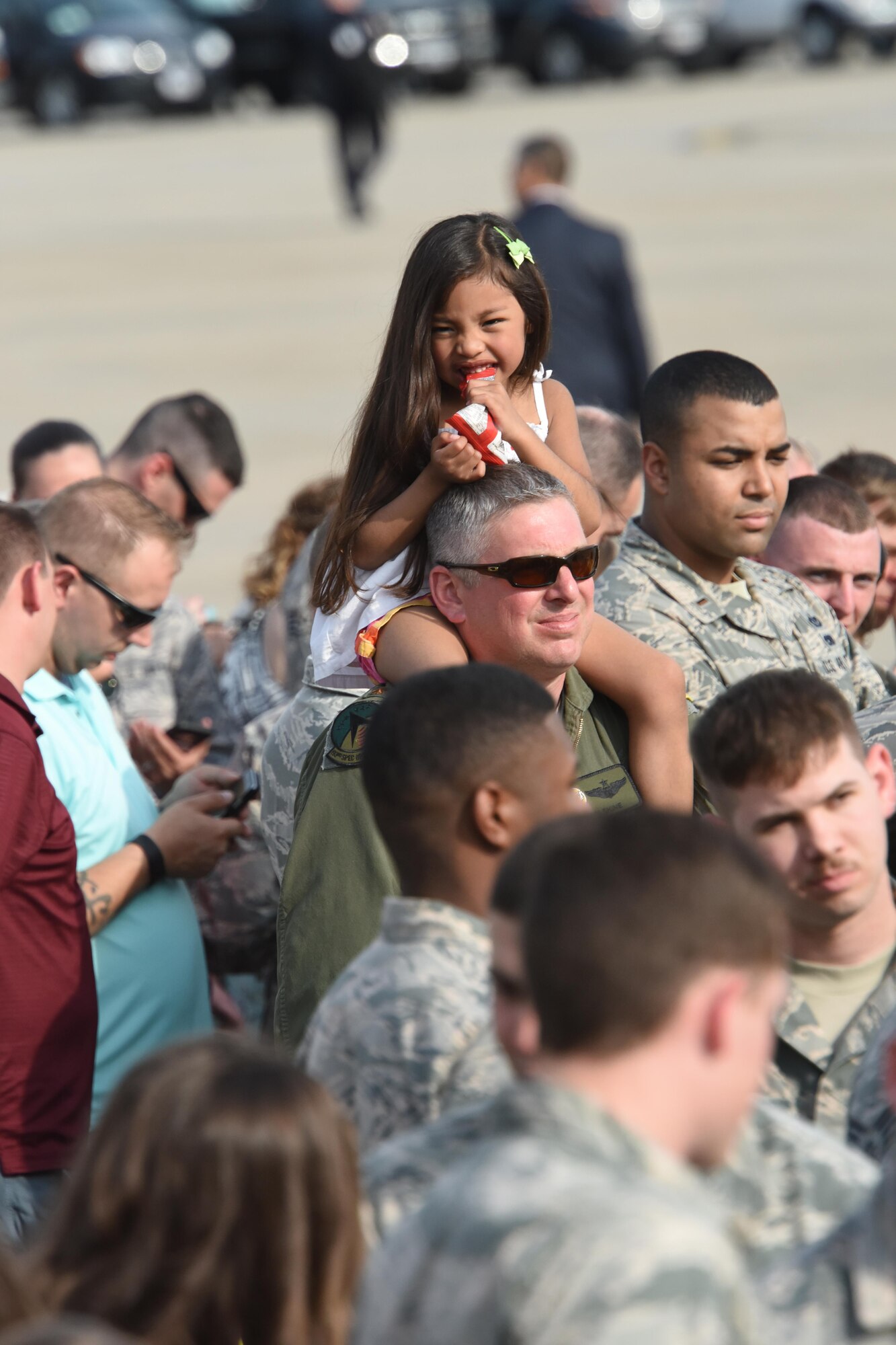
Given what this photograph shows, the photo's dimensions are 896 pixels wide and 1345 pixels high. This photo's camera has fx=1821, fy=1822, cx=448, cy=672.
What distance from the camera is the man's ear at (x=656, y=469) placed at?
4.61 meters

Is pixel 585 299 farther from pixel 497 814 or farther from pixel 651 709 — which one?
pixel 497 814

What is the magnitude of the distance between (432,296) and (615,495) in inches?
73.9

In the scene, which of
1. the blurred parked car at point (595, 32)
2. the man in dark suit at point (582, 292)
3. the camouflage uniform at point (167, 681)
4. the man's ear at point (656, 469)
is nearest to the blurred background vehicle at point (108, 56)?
the blurred parked car at point (595, 32)

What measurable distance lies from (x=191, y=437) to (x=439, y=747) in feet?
12.1

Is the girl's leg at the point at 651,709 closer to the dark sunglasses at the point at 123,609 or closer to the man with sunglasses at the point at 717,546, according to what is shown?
the man with sunglasses at the point at 717,546

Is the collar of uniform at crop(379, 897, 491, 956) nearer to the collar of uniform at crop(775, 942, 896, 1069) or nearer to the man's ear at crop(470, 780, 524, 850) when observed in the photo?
the man's ear at crop(470, 780, 524, 850)

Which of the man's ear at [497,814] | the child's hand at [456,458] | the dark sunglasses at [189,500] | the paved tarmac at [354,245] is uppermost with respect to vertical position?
the child's hand at [456,458]

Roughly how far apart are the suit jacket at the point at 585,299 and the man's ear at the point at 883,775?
5957 mm

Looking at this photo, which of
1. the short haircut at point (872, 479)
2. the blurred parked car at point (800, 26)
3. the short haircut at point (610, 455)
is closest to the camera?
the short haircut at point (610, 455)

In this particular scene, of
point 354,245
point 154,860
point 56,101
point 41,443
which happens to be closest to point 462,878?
point 154,860

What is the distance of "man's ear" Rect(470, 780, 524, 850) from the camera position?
273cm

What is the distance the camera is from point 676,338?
48.6 ft

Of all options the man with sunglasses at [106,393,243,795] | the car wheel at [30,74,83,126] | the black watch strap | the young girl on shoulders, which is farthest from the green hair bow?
the car wheel at [30,74,83,126]

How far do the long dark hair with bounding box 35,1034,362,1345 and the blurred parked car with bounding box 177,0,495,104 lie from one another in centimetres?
2583
